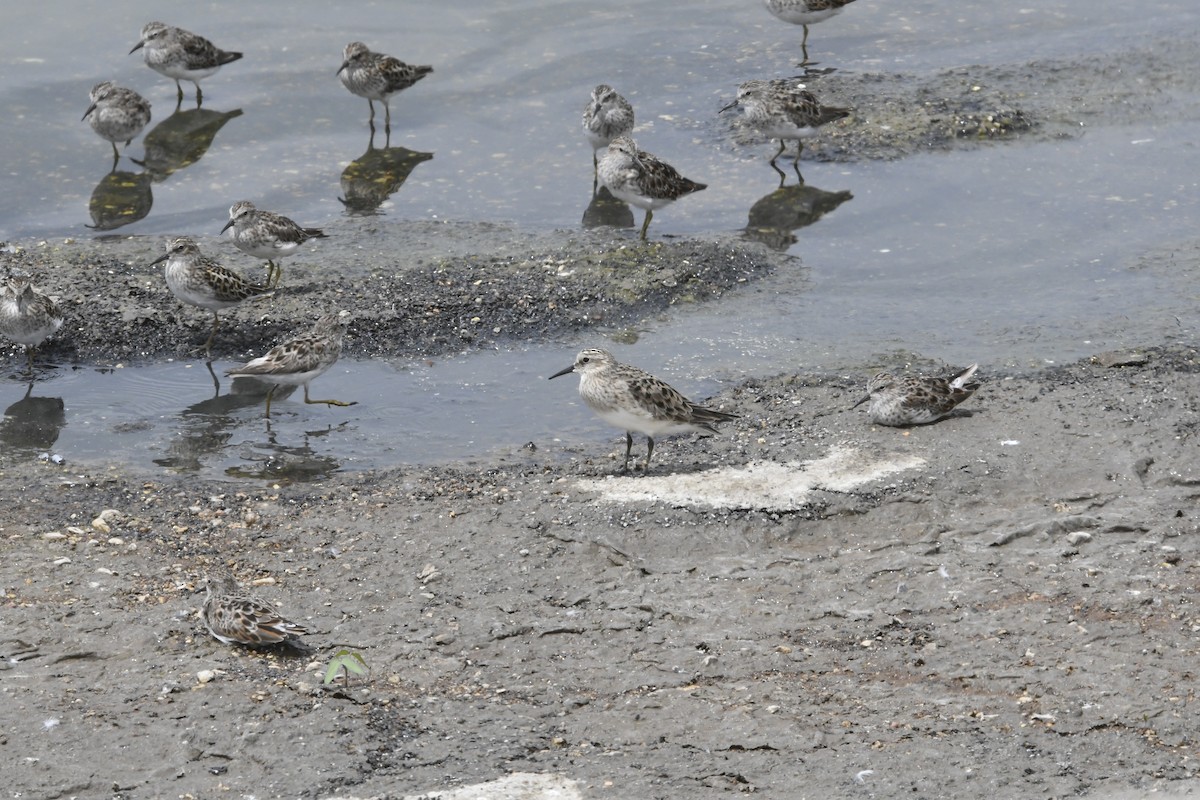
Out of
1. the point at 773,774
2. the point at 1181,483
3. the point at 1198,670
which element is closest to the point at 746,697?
the point at 773,774

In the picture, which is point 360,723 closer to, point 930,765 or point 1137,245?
point 930,765

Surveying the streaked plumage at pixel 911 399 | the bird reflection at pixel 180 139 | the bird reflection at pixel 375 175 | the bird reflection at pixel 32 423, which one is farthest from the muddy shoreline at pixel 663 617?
the bird reflection at pixel 180 139

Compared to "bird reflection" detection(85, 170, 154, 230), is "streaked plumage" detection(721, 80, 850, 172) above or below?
above

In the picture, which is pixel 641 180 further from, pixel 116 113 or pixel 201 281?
pixel 116 113

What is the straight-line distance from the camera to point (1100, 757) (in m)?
7.26

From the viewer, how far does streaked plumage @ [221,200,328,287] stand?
13820 millimetres

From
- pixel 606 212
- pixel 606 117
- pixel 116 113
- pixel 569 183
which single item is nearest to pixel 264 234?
pixel 606 212

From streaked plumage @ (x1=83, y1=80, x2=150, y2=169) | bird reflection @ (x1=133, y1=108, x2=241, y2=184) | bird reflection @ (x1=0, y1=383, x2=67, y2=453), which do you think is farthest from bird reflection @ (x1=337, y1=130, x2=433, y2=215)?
bird reflection @ (x1=0, y1=383, x2=67, y2=453)

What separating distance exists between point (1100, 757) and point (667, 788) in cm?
212

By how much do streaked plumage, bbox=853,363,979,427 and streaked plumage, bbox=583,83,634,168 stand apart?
6.49 metres

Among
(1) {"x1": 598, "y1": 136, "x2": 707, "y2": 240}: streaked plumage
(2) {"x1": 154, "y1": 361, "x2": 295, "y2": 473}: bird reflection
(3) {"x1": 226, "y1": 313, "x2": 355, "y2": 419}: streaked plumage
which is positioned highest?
(1) {"x1": 598, "y1": 136, "x2": 707, "y2": 240}: streaked plumage

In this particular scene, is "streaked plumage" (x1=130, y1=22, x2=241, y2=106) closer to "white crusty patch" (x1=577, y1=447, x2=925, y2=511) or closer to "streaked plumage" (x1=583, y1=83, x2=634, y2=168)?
"streaked plumage" (x1=583, y1=83, x2=634, y2=168)

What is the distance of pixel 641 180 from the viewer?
15.0m

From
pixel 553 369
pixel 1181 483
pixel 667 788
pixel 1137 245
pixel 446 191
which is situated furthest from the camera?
pixel 446 191
